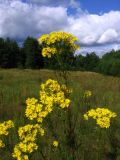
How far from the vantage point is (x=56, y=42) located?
5.30 m

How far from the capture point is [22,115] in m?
10.1

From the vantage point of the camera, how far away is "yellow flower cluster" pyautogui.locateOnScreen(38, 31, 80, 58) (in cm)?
528

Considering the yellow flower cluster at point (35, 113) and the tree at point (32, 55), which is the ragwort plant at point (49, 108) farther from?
the tree at point (32, 55)

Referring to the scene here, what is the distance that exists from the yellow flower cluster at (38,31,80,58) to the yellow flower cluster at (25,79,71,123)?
462 mm

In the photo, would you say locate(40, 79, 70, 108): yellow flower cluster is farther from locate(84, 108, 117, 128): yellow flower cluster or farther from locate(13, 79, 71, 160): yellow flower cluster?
locate(84, 108, 117, 128): yellow flower cluster

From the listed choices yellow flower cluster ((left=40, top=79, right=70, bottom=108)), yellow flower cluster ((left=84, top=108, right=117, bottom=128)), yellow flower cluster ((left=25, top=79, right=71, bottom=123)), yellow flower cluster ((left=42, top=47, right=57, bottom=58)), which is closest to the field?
yellow flower cluster ((left=84, top=108, right=117, bottom=128))

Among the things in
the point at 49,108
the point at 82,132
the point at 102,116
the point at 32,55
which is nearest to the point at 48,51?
the point at 49,108

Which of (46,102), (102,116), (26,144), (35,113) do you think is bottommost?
(26,144)

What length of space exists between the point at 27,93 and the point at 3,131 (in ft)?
28.5

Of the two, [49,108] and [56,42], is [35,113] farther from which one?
[56,42]

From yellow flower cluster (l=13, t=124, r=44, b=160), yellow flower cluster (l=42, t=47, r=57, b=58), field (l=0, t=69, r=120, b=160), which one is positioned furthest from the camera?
field (l=0, t=69, r=120, b=160)

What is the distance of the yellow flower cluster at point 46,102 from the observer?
5.08 metres

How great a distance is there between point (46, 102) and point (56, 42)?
32.3 inches

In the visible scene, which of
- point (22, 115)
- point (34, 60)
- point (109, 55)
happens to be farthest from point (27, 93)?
point (109, 55)
